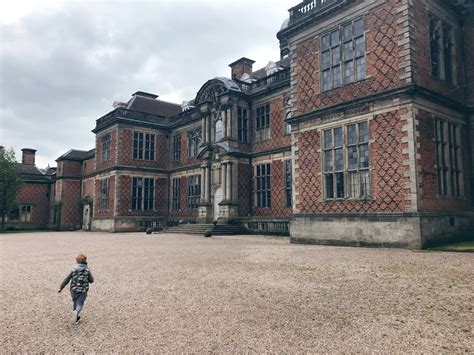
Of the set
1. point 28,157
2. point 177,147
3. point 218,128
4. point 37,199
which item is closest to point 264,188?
point 218,128

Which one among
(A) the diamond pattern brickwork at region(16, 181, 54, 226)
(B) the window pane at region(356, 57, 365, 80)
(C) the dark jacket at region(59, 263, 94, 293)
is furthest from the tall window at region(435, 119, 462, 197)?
(A) the diamond pattern brickwork at region(16, 181, 54, 226)

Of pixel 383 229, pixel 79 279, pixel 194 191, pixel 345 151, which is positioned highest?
pixel 345 151

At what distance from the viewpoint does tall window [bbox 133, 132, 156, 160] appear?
3291 cm

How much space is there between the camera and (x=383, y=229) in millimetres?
13906

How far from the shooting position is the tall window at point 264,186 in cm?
2502

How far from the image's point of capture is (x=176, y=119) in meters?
34.4

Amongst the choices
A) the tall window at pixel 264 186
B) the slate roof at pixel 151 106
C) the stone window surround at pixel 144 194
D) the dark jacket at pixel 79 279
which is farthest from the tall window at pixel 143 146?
the dark jacket at pixel 79 279

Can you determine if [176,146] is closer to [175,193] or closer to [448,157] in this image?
[175,193]

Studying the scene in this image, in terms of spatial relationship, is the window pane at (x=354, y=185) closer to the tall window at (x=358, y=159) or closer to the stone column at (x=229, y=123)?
the tall window at (x=358, y=159)

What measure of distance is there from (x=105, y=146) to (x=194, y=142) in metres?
9.41

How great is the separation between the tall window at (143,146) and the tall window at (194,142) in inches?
161

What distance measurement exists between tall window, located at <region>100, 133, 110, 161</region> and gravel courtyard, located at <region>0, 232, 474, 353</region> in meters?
24.6

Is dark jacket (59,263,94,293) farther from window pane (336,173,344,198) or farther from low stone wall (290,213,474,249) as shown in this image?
window pane (336,173,344,198)

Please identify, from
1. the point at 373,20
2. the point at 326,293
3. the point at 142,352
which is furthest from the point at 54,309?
the point at 373,20
